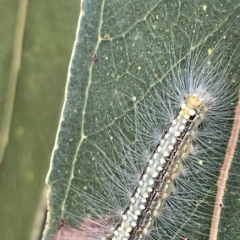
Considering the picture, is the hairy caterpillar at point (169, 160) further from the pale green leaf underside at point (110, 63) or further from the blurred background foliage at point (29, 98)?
the blurred background foliage at point (29, 98)

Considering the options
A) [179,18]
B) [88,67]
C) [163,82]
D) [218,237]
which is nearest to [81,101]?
[88,67]

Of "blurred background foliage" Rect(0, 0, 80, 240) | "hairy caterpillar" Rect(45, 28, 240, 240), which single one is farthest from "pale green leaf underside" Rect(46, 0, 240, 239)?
"blurred background foliage" Rect(0, 0, 80, 240)

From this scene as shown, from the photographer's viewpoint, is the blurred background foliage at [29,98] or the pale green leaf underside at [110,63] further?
the blurred background foliage at [29,98]

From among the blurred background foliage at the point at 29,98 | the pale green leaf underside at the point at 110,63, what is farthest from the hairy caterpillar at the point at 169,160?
the blurred background foliage at the point at 29,98

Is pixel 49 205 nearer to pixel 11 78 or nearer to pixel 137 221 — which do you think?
pixel 137 221

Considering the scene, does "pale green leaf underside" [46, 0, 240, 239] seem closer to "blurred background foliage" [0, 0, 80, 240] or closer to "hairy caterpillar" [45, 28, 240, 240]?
"hairy caterpillar" [45, 28, 240, 240]

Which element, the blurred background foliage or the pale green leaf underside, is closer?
the pale green leaf underside
